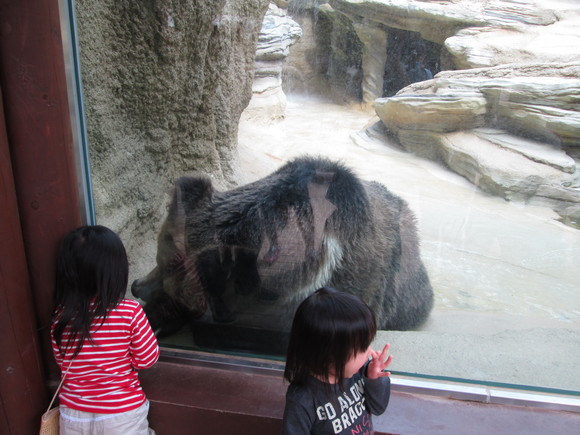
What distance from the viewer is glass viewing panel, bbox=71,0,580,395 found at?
1860mm

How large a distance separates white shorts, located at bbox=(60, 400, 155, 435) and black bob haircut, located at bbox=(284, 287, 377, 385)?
0.68 meters

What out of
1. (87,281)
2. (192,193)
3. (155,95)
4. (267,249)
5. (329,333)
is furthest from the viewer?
(155,95)

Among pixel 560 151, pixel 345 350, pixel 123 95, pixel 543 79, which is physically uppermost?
pixel 543 79

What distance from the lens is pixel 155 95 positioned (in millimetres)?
2520

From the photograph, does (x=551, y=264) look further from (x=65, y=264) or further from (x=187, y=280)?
(x=65, y=264)

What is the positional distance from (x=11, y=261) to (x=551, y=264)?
2.64 m

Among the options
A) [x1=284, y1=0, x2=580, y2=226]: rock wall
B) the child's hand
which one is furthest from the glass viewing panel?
the child's hand

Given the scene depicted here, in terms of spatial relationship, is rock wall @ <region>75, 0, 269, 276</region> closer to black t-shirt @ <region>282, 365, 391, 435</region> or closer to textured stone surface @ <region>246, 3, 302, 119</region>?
textured stone surface @ <region>246, 3, 302, 119</region>

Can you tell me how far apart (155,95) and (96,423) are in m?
1.73

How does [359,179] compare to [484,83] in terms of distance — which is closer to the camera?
[484,83]

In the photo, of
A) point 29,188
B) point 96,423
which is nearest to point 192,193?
point 29,188

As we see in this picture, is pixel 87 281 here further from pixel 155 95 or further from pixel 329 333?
pixel 155 95

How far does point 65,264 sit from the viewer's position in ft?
4.71

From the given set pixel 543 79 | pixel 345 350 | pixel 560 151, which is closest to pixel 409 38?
pixel 543 79
